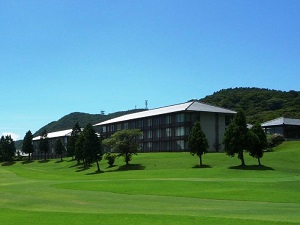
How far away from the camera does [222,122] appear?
341ft

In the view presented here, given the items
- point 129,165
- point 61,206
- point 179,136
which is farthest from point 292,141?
point 61,206

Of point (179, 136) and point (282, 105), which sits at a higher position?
point (282, 105)

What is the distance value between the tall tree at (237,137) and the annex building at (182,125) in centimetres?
3330

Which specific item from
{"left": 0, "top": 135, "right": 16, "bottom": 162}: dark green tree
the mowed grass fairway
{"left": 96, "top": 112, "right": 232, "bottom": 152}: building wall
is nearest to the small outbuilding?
{"left": 96, "top": 112, "right": 232, "bottom": 152}: building wall

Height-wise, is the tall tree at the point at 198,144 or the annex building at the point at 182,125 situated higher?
the annex building at the point at 182,125

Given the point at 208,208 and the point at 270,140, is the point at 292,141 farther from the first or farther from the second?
the point at 208,208

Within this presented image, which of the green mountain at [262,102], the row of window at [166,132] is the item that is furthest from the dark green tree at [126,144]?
the green mountain at [262,102]

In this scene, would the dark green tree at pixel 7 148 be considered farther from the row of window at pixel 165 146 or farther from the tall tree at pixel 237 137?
the tall tree at pixel 237 137

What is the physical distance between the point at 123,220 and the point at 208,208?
7.13 m

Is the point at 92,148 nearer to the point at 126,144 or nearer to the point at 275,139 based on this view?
the point at 126,144

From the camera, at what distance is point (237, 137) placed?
62594 mm

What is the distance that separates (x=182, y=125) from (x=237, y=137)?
125 ft

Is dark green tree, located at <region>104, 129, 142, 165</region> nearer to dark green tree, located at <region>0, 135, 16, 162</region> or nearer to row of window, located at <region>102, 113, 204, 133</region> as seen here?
row of window, located at <region>102, 113, 204, 133</region>

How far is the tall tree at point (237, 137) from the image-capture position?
62031 mm
